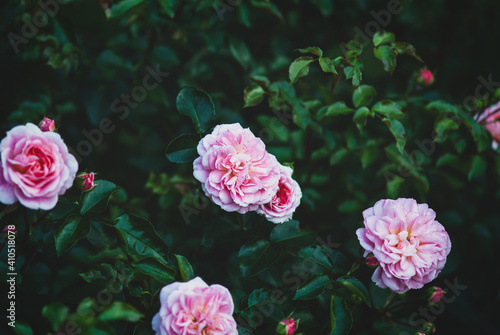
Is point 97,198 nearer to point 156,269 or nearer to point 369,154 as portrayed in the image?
point 156,269

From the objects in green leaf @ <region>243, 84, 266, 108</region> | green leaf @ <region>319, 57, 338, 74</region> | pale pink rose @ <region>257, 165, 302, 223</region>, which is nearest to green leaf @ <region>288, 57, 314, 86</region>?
green leaf @ <region>319, 57, 338, 74</region>

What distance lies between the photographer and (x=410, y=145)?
180cm

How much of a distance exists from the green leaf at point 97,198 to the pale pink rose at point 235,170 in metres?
0.24

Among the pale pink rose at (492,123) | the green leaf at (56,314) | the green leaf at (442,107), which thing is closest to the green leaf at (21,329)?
the green leaf at (56,314)

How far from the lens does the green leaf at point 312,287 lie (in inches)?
43.7

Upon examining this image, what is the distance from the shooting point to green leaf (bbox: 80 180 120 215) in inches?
43.8

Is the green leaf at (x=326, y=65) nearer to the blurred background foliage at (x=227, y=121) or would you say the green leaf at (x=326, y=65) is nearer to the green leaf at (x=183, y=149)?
the blurred background foliage at (x=227, y=121)

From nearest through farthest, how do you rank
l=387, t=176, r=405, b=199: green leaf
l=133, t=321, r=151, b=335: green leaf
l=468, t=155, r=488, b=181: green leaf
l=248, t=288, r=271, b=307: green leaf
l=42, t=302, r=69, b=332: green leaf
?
l=42, t=302, r=69, b=332: green leaf
l=133, t=321, r=151, b=335: green leaf
l=248, t=288, r=271, b=307: green leaf
l=387, t=176, r=405, b=199: green leaf
l=468, t=155, r=488, b=181: green leaf

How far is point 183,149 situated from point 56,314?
0.53 meters

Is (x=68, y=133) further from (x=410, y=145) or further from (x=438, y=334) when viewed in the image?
(x=438, y=334)

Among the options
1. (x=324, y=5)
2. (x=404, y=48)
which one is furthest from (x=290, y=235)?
(x=324, y=5)

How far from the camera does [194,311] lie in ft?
3.12

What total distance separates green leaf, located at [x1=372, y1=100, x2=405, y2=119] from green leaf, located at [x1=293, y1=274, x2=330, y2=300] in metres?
0.58

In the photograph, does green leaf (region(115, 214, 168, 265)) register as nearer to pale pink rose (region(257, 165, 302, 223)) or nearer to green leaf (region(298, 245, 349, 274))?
pale pink rose (region(257, 165, 302, 223))
